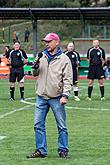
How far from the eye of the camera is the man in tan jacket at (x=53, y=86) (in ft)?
31.7

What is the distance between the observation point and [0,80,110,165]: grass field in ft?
31.6

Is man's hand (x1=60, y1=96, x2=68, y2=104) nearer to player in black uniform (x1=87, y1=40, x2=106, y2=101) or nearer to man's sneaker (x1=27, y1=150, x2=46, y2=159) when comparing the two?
man's sneaker (x1=27, y1=150, x2=46, y2=159)

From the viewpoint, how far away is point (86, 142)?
1130 cm

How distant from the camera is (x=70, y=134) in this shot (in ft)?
40.5

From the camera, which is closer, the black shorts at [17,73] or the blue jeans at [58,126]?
the blue jeans at [58,126]

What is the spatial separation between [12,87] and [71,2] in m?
50.9

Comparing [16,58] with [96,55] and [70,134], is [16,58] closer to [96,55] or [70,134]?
[96,55]

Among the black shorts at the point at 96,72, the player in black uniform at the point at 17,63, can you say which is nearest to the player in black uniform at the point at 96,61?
the black shorts at the point at 96,72

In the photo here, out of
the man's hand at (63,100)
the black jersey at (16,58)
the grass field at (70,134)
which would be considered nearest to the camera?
the man's hand at (63,100)

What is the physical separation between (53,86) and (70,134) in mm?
2874

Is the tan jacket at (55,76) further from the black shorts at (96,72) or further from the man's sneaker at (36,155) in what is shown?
the black shorts at (96,72)

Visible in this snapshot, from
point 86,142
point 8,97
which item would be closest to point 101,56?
point 8,97

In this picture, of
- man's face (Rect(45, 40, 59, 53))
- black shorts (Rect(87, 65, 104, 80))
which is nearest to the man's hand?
man's face (Rect(45, 40, 59, 53))

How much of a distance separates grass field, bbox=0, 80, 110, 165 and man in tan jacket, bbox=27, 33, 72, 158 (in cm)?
27
